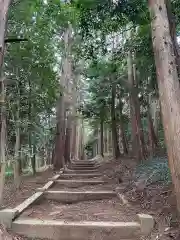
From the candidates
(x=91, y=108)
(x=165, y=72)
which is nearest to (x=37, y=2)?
(x=165, y=72)

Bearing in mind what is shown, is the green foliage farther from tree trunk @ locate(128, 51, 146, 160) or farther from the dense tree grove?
tree trunk @ locate(128, 51, 146, 160)

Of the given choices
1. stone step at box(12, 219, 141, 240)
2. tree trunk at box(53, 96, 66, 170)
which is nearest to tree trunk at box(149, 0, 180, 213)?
stone step at box(12, 219, 141, 240)

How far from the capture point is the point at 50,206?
7594 millimetres

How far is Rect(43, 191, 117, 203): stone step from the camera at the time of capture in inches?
332

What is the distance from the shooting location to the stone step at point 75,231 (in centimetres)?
528

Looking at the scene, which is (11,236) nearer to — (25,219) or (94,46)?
(25,219)

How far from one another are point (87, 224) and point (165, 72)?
3.11 meters

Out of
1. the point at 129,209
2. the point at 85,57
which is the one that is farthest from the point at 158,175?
the point at 85,57

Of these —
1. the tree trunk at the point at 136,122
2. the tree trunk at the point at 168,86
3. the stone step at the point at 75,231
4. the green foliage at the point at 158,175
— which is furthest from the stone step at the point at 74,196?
the tree trunk at the point at 136,122

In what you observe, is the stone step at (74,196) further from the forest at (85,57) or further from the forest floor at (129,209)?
the forest at (85,57)

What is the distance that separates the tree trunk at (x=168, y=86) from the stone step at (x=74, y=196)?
4.05 meters

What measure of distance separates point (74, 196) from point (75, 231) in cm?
320

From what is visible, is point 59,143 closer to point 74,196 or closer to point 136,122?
point 136,122

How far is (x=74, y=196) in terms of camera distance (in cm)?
853
